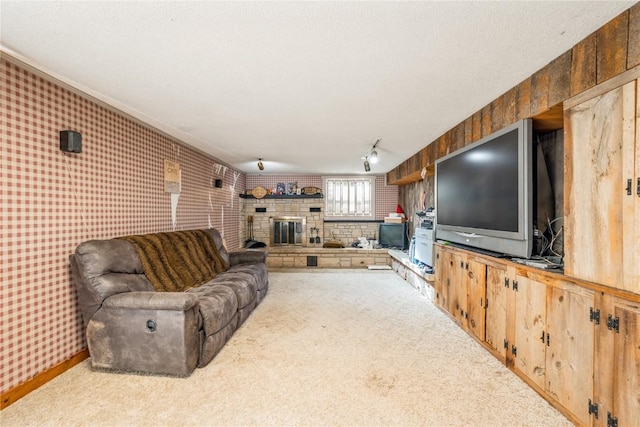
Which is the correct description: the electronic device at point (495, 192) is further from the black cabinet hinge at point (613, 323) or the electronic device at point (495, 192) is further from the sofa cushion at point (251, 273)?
the sofa cushion at point (251, 273)

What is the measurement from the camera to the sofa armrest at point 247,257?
15.3ft

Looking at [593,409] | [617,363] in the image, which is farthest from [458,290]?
[617,363]

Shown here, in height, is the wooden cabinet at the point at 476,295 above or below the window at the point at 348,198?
below

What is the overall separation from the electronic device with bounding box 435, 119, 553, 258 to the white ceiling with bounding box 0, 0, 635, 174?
45 cm

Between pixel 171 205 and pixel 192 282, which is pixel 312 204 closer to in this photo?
pixel 171 205

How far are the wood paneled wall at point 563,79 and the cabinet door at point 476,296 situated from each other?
129 centimetres

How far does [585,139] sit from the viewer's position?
67.2 inches

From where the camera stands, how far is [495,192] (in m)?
2.62

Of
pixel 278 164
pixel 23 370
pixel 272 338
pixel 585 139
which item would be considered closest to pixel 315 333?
pixel 272 338

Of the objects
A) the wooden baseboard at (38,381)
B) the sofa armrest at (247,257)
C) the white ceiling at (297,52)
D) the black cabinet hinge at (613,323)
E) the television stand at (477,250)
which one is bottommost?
the wooden baseboard at (38,381)

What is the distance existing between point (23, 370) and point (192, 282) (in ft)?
4.75

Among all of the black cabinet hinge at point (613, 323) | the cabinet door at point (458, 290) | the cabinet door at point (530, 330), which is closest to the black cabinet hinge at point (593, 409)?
the cabinet door at point (530, 330)

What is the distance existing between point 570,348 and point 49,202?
3.70m

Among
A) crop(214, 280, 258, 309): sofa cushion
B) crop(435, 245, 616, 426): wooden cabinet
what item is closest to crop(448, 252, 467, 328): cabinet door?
crop(435, 245, 616, 426): wooden cabinet
